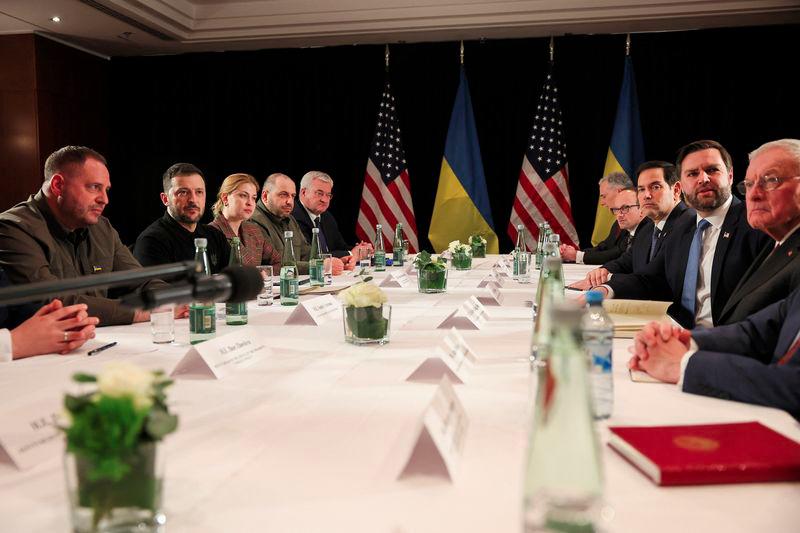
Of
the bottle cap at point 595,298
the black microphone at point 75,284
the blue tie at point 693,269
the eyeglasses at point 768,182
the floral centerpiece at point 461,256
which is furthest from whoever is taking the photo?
the floral centerpiece at point 461,256

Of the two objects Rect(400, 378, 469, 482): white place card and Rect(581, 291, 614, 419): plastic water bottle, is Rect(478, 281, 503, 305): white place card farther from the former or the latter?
Rect(400, 378, 469, 482): white place card

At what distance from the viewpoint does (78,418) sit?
0.72 metres

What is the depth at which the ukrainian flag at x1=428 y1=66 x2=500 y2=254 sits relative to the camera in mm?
7137

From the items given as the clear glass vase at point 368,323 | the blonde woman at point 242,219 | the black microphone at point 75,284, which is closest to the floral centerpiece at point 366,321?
the clear glass vase at point 368,323

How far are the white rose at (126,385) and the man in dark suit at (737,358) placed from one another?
43.8 inches

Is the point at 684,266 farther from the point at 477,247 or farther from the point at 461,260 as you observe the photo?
the point at 477,247

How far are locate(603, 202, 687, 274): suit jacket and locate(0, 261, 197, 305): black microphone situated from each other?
3.34 metres

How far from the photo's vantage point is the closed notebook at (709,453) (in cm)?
94

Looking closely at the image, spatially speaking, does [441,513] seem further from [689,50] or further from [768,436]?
[689,50]

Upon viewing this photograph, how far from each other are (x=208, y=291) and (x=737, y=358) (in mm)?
1080

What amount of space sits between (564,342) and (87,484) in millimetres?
510

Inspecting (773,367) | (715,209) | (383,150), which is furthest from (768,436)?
(383,150)

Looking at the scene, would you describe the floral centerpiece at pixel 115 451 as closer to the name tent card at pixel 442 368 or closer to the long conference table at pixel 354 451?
the long conference table at pixel 354 451

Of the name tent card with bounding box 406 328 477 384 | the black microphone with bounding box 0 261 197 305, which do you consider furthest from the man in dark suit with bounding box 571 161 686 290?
the black microphone with bounding box 0 261 197 305
